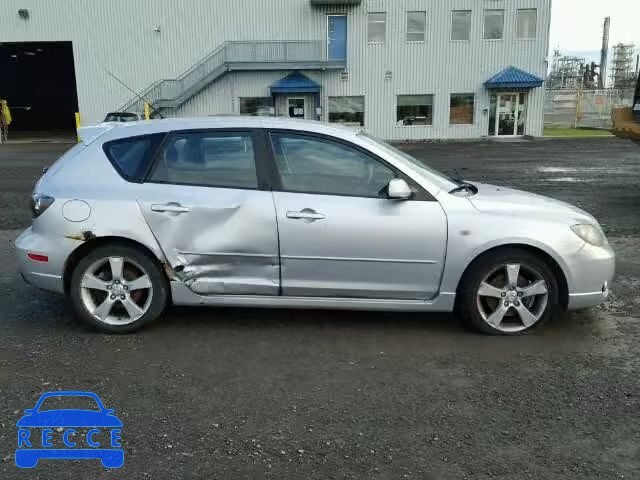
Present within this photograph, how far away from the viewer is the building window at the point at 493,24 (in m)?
31.2

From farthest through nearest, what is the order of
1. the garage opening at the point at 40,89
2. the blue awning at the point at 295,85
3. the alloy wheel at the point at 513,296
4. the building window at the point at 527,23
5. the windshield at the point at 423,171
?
the garage opening at the point at 40,89, the building window at the point at 527,23, the blue awning at the point at 295,85, the windshield at the point at 423,171, the alloy wheel at the point at 513,296

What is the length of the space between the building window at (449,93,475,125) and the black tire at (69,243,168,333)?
30.2 m

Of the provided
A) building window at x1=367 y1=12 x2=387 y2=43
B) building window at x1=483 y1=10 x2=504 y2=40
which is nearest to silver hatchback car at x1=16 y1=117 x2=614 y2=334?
building window at x1=367 y1=12 x2=387 y2=43

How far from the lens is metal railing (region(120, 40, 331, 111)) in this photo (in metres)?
31.0

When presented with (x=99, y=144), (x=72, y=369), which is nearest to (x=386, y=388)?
(x=72, y=369)

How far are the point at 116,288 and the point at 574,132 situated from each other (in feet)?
116

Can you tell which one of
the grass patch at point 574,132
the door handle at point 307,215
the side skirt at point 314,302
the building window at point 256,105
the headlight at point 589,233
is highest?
the building window at point 256,105

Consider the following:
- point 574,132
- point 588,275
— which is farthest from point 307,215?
point 574,132

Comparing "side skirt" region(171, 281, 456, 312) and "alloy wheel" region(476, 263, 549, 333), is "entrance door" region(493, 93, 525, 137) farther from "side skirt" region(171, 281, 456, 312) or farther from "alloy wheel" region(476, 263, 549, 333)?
"side skirt" region(171, 281, 456, 312)

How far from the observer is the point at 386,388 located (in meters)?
3.74

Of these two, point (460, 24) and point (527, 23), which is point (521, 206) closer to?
point (460, 24)

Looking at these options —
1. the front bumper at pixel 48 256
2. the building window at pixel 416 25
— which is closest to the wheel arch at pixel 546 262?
the front bumper at pixel 48 256

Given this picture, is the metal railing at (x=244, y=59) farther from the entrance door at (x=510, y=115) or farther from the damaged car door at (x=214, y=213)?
the damaged car door at (x=214, y=213)

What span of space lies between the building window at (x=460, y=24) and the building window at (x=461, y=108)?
3.08 m
